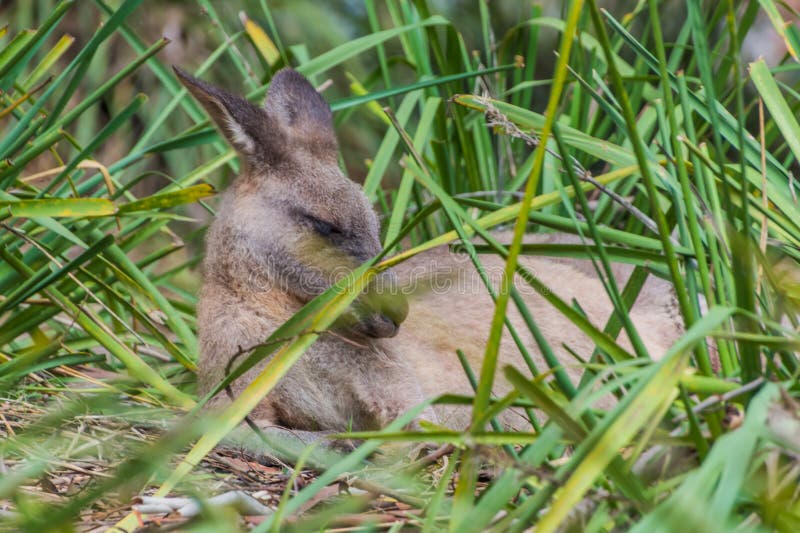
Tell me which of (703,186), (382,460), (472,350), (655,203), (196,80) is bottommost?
(472,350)

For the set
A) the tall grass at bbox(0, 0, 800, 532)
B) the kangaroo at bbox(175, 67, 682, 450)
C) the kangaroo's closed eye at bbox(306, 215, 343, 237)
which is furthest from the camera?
the kangaroo's closed eye at bbox(306, 215, 343, 237)

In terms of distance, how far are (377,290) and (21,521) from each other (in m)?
1.57

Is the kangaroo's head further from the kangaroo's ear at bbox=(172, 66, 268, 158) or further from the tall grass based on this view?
the tall grass

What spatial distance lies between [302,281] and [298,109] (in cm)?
73

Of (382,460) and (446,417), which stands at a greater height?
Result: (382,460)

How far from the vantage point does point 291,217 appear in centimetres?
340

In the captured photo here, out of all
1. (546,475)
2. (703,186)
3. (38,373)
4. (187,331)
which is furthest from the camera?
(187,331)

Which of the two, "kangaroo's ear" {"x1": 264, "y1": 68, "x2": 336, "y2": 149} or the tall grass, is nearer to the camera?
the tall grass

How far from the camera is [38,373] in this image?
11.8 feet

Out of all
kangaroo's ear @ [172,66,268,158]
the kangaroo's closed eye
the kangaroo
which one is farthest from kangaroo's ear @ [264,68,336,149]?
the kangaroo's closed eye

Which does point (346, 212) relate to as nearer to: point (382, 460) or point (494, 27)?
point (382, 460)

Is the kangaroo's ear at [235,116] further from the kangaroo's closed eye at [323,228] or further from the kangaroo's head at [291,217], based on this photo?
the kangaroo's closed eye at [323,228]

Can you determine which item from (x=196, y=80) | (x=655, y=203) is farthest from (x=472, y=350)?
(x=655, y=203)

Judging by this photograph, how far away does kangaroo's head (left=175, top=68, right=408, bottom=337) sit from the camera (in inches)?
130
